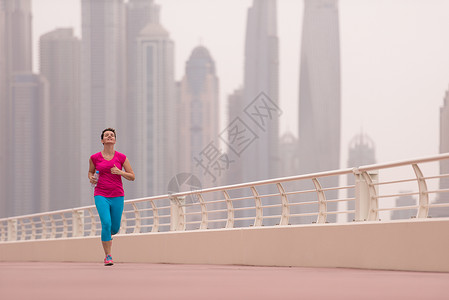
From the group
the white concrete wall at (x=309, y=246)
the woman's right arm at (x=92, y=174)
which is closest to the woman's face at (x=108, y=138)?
the woman's right arm at (x=92, y=174)

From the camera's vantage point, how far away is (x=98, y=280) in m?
8.89

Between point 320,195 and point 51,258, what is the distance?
39.3 feet

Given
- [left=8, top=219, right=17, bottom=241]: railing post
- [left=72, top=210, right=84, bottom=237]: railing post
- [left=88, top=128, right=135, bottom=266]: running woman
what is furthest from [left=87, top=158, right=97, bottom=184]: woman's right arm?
[left=8, top=219, right=17, bottom=241]: railing post

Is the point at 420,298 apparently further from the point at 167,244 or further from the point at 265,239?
the point at 167,244

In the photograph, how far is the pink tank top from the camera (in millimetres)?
12430

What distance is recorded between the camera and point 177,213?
17.1 metres


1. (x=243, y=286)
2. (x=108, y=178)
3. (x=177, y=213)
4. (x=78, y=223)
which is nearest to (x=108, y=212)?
(x=108, y=178)

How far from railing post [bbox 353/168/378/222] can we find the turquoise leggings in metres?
→ 3.13

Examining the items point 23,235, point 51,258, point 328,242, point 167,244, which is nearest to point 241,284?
point 328,242

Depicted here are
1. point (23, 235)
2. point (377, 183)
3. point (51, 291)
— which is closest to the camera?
point (51, 291)

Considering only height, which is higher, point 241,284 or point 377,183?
point 377,183

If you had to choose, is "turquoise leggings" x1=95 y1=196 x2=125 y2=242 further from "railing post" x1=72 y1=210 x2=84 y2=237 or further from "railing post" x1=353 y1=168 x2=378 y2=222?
"railing post" x1=72 y1=210 x2=84 y2=237

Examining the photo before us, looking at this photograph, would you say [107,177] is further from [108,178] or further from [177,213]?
[177,213]

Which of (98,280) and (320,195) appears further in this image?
(320,195)
